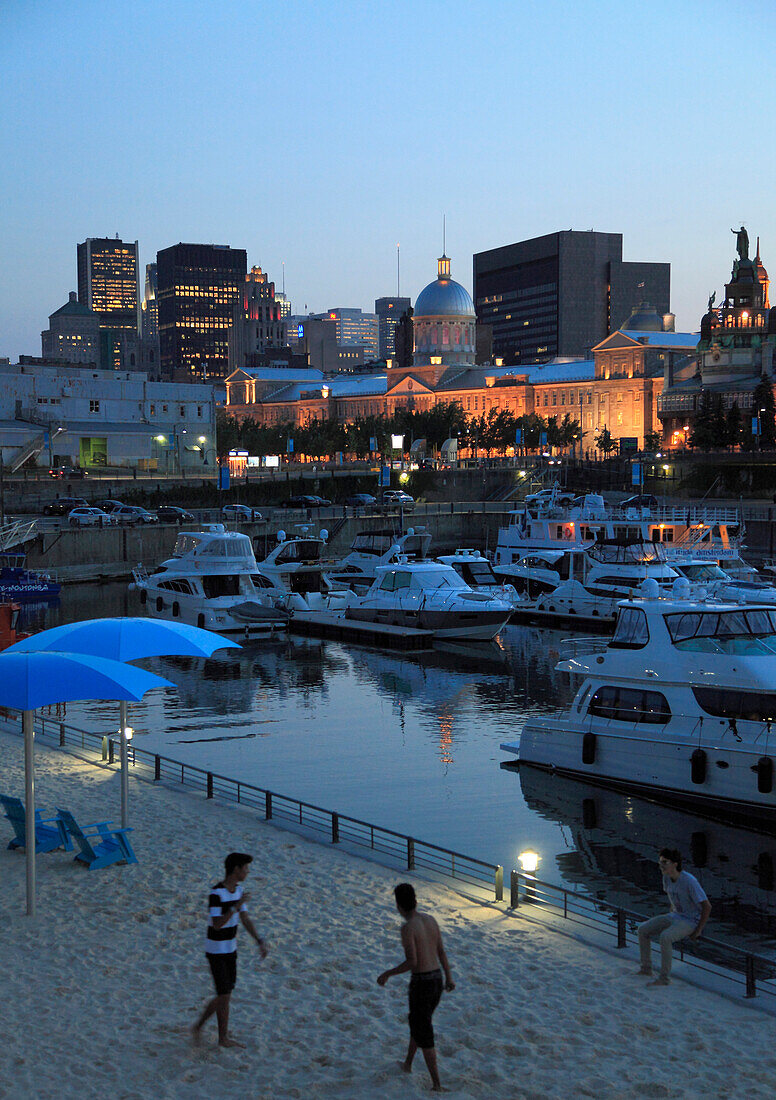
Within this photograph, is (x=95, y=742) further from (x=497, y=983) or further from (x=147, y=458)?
(x=147, y=458)

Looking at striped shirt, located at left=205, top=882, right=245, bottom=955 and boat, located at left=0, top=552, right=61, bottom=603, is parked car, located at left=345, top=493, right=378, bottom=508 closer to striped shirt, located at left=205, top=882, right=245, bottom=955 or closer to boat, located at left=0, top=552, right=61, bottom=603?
boat, located at left=0, top=552, right=61, bottom=603

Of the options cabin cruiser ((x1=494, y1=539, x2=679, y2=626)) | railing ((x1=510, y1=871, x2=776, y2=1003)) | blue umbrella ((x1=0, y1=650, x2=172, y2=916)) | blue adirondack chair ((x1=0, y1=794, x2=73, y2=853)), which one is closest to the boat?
cabin cruiser ((x1=494, y1=539, x2=679, y2=626))

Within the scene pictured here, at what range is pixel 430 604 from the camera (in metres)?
53.9

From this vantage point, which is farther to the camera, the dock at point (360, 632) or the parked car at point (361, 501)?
the parked car at point (361, 501)

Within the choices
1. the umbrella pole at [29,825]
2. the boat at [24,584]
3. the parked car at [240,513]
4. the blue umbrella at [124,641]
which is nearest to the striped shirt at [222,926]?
the umbrella pole at [29,825]

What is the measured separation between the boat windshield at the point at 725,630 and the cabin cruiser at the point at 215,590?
30.1m

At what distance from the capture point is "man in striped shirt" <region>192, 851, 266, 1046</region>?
1278 cm

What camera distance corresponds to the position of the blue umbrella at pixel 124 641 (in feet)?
63.8

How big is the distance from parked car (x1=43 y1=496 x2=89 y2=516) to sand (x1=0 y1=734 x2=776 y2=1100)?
7119 cm

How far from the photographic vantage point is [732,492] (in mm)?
111625

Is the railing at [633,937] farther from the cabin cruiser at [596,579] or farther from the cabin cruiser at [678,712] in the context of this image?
the cabin cruiser at [596,579]

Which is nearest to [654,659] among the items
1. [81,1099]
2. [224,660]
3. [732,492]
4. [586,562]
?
[81,1099]

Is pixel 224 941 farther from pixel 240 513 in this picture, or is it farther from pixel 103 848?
pixel 240 513

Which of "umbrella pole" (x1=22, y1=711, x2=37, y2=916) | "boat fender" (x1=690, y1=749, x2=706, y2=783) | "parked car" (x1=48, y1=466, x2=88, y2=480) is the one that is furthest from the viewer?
"parked car" (x1=48, y1=466, x2=88, y2=480)
